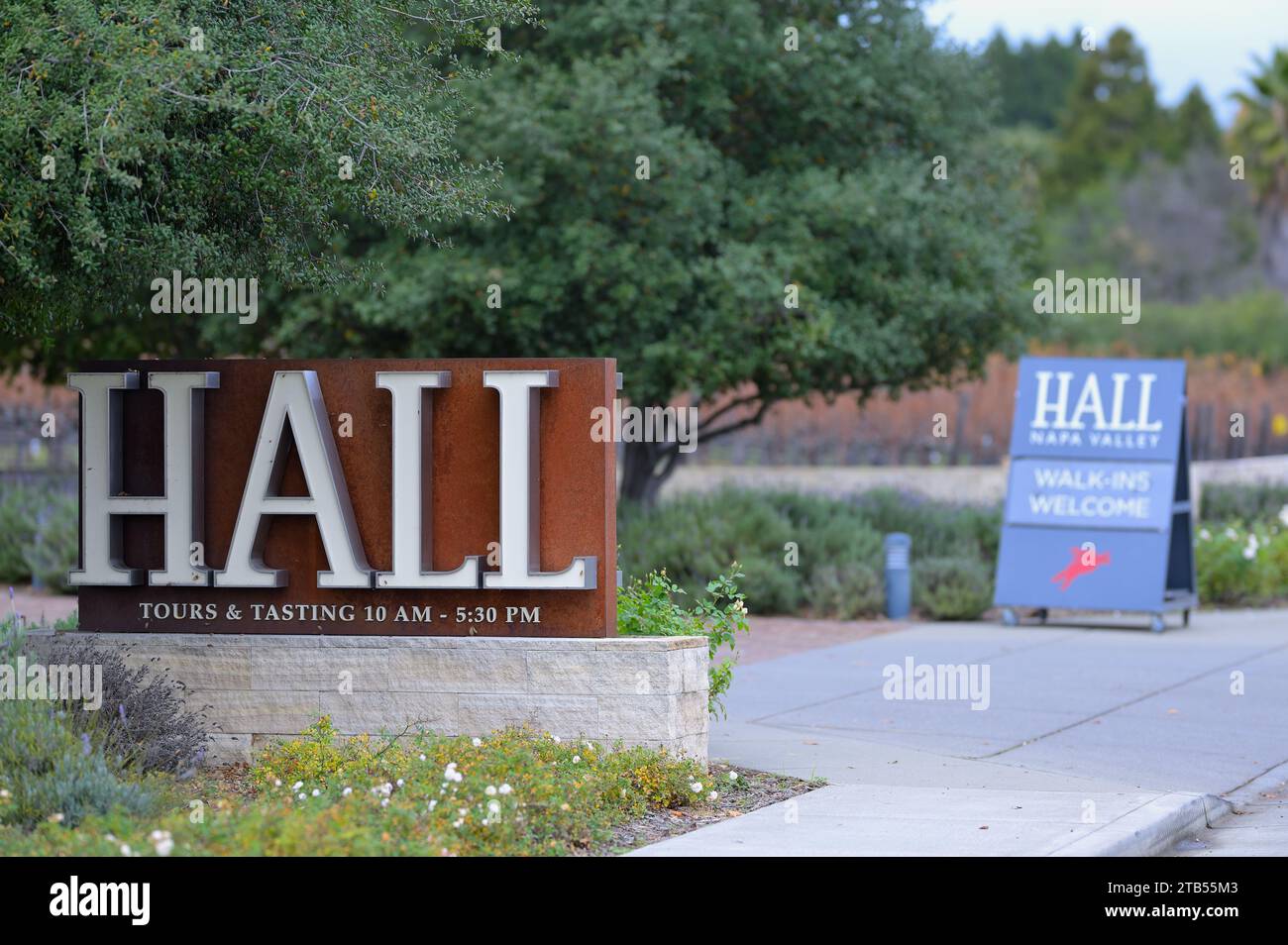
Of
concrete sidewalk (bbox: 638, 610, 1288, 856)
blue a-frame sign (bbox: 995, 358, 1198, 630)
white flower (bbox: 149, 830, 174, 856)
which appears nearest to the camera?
white flower (bbox: 149, 830, 174, 856)

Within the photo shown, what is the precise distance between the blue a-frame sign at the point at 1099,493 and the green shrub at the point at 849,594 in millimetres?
1260

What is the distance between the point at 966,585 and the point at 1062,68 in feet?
271

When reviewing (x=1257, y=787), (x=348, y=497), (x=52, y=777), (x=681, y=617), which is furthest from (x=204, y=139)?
(x=1257, y=787)

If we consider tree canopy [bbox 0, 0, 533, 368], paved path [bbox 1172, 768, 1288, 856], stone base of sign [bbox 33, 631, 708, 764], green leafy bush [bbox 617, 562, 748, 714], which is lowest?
paved path [bbox 1172, 768, 1288, 856]

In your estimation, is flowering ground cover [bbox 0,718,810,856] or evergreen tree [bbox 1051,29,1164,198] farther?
evergreen tree [bbox 1051,29,1164,198]

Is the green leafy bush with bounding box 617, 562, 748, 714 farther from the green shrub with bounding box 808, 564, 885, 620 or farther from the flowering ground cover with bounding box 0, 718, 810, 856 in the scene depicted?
the green shrub with bounding box 808, 564, 885, 620

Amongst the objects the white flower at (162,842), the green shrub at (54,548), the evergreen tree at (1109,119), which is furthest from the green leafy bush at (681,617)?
the evergreen tree at (1109,119)

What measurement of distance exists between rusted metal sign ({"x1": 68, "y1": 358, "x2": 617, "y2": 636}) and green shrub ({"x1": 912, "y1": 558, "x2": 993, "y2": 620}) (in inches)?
320

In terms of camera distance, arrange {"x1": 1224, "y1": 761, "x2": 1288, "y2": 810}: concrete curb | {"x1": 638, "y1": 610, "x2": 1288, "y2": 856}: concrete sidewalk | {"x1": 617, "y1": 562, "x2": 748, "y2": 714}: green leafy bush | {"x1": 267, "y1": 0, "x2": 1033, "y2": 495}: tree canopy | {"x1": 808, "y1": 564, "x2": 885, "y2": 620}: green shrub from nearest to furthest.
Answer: {"x1": 638, "y1": 610, "x2": 1288, "y2": 856}: concrete sidewalk
{"x1": 1224, "y1": 761, "x2": 1288, "y2": 810}: concrete curb
{"x1": 617, "y1": 562, "x2": 748, "y2": 714}: green leafy bush
{"x1": 267, "y1": 0, "x2": 1033, "y2": 495}: tree canopy
{"x1": 808, "y1": 564, "x2": 885, "y2": 620}: green shrub

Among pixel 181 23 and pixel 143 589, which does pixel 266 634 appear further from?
pixel 181 23

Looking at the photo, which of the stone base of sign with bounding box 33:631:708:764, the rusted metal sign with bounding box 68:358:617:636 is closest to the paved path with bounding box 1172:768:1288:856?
the stone base of sign with bounding box 33:631:708:764

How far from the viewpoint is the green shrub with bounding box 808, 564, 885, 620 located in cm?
1535

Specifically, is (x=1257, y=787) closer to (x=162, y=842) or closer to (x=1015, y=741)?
(x=1015, y=741)

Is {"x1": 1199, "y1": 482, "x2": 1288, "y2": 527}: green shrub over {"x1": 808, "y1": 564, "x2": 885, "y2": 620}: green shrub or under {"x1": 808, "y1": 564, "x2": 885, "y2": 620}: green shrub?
over
